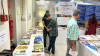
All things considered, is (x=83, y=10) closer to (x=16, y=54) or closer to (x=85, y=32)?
(x=85, y=32)

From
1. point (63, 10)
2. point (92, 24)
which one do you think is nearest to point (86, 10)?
point (92, 24)

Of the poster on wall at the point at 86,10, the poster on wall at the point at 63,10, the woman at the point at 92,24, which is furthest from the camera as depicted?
the poster on wall at the point at 86,10

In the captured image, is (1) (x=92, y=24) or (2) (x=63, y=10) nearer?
(1) (x=92, y=24)

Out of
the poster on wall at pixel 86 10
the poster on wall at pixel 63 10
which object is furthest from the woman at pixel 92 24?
the poster on wall at pixel 63 10

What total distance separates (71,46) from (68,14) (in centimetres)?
241

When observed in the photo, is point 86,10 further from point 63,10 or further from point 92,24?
point 63,10

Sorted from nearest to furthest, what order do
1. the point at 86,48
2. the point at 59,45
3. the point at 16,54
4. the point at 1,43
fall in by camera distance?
the point at 1,43 < the point at 16,54 < the point at 86,48 < the point at 59,45

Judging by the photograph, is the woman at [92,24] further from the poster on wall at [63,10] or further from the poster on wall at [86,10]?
the poster on wall at [63,10]

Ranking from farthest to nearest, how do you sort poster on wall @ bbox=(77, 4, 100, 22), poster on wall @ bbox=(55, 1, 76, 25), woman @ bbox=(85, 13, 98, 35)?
poster on wall @ bbox=(77, 4, 100, 22)
poster on wall @ bbox=(55, 1, 76, 25)
woman @ bbox=(85, 13, 98, 35)

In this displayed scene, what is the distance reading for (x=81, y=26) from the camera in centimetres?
493

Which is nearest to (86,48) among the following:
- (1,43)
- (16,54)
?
(16,54)

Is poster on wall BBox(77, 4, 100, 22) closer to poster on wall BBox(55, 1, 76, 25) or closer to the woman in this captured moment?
poster on wall BBox(55, 1, 76, 25)

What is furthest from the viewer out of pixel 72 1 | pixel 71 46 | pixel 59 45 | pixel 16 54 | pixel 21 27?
pixel 72 1

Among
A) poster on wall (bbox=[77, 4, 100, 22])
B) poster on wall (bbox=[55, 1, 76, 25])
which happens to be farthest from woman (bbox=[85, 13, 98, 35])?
poster on wall (bbox=[55, 1, 76, 25])
